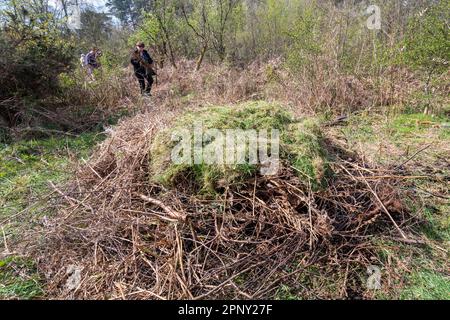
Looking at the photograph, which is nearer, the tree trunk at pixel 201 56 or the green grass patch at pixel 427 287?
the green grass patch at pixel 427 287

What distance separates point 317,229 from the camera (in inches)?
87.7

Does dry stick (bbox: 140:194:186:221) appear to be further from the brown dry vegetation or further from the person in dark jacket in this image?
the person in dark jacket

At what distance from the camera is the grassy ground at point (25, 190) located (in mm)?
2173

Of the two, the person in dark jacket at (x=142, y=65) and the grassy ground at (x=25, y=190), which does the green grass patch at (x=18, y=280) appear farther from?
the person in dark jacket at (x=142, y=65)

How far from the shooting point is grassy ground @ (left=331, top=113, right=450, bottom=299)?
6.69 feet

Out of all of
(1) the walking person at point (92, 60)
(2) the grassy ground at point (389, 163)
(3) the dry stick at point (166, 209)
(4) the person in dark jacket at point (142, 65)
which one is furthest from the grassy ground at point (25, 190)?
(1) the walking person at point (92, 60)

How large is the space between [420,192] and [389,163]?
0.41 m

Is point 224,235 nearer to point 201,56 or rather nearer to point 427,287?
point 427,287

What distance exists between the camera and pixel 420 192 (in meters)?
2.92

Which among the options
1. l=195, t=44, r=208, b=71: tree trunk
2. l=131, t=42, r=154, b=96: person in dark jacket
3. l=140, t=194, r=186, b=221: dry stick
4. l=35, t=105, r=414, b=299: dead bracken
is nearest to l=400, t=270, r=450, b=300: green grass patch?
l=35, t=105, r=414, b=299: dead bracken

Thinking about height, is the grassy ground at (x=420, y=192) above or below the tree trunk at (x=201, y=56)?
below

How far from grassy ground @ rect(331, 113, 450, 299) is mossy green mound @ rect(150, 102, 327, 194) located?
789 millimetres

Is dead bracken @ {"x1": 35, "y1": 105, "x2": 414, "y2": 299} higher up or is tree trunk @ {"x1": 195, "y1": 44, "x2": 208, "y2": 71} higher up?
tree trunk @ {"x1": 195, "y1": 44, "x2": 208, "y2": 71}

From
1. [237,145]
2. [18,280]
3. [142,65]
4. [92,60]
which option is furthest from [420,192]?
[92,60]
